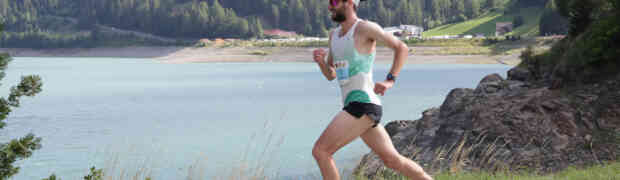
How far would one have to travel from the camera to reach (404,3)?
634ft

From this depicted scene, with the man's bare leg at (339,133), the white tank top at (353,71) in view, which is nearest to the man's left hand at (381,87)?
the white tank top at (353,71)

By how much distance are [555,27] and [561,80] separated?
102m

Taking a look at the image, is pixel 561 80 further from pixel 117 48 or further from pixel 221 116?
pixel 117 48

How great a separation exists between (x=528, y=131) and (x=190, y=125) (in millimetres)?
19646

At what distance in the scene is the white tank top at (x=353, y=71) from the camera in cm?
540

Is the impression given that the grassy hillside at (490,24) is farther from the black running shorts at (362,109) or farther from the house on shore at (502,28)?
the black running shorts at (362,109)

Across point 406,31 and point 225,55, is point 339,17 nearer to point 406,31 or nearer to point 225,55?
point 225,55

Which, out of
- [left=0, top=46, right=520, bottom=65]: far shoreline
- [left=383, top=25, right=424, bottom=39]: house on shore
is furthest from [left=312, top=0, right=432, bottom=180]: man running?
[left=383, top=25, right=424, bottom=39]: house on shore

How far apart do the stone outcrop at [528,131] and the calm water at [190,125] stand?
3048mm

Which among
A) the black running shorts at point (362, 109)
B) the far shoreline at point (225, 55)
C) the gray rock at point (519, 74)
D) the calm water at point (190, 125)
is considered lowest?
the calm water at point (190, 125)

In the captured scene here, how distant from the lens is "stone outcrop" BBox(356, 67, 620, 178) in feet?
37.8

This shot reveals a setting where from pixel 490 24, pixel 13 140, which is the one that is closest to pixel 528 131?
pixel 13 140

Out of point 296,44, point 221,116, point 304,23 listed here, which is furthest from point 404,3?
point 221,116

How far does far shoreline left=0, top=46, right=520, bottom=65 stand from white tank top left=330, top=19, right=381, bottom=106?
74.5 metres
